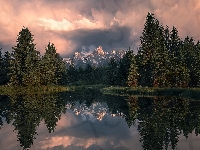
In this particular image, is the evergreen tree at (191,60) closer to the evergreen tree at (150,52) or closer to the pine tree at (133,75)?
the evergreen tree at (150,52)

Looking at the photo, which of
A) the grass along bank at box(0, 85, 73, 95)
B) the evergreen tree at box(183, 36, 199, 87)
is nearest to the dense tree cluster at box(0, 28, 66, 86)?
the grass along bank at box(0, 85, 73, 95)

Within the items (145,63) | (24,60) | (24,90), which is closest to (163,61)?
(145,63)

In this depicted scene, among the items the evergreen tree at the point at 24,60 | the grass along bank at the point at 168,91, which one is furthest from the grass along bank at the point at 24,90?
the grass along bank at the point at 168,91

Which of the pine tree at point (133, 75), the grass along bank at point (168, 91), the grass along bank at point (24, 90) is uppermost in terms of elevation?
the pine tree at point (133, 75)

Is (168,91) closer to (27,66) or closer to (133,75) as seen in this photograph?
(133,75)

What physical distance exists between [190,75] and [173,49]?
13.4 metres

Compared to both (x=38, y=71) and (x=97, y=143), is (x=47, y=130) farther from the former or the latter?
(x=38, y=71)

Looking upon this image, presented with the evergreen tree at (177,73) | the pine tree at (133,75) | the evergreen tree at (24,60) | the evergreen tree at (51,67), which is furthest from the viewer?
the evergreen tree at (51,67)

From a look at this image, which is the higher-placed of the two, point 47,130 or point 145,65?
point 145,65

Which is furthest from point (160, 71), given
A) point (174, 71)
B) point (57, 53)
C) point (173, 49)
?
point (57, 53)

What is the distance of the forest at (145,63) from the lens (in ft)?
248

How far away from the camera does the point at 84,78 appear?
572ft

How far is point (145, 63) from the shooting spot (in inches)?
3410

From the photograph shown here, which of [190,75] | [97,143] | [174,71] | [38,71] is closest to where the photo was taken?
[97,143]
